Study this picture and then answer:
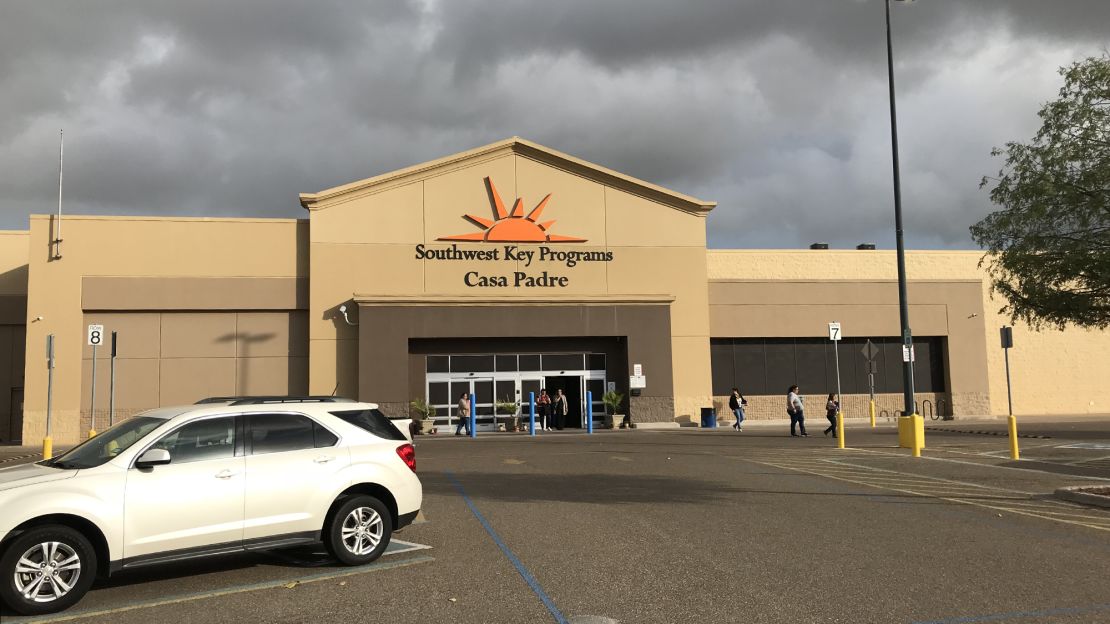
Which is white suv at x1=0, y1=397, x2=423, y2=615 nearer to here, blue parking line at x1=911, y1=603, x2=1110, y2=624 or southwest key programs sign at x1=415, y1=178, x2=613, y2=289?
blue parking line at x1=911, y1=603, x2=1110, y2=624

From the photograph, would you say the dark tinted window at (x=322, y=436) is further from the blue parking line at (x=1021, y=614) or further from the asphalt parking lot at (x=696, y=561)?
the blue parking line at (x=1021, y=614)

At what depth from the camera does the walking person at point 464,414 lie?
31906 mm

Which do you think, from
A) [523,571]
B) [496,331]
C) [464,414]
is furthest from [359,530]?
[496,331]

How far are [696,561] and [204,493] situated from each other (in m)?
4.55

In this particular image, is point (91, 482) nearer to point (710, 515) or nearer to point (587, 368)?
point (710, 515)

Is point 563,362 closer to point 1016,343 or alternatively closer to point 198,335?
point 198,335

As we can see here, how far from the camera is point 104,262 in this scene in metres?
31.7

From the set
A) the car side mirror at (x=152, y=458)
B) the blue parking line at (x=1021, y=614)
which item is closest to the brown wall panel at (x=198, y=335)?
the car side mirror at (x=152, y=458)

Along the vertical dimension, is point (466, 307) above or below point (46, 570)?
above

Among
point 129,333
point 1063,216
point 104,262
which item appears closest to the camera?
point 1063,216

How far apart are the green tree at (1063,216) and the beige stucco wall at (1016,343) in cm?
2341

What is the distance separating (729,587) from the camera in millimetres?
7242

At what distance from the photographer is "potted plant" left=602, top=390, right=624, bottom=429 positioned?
3378 cm

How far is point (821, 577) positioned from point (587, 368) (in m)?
27.6
